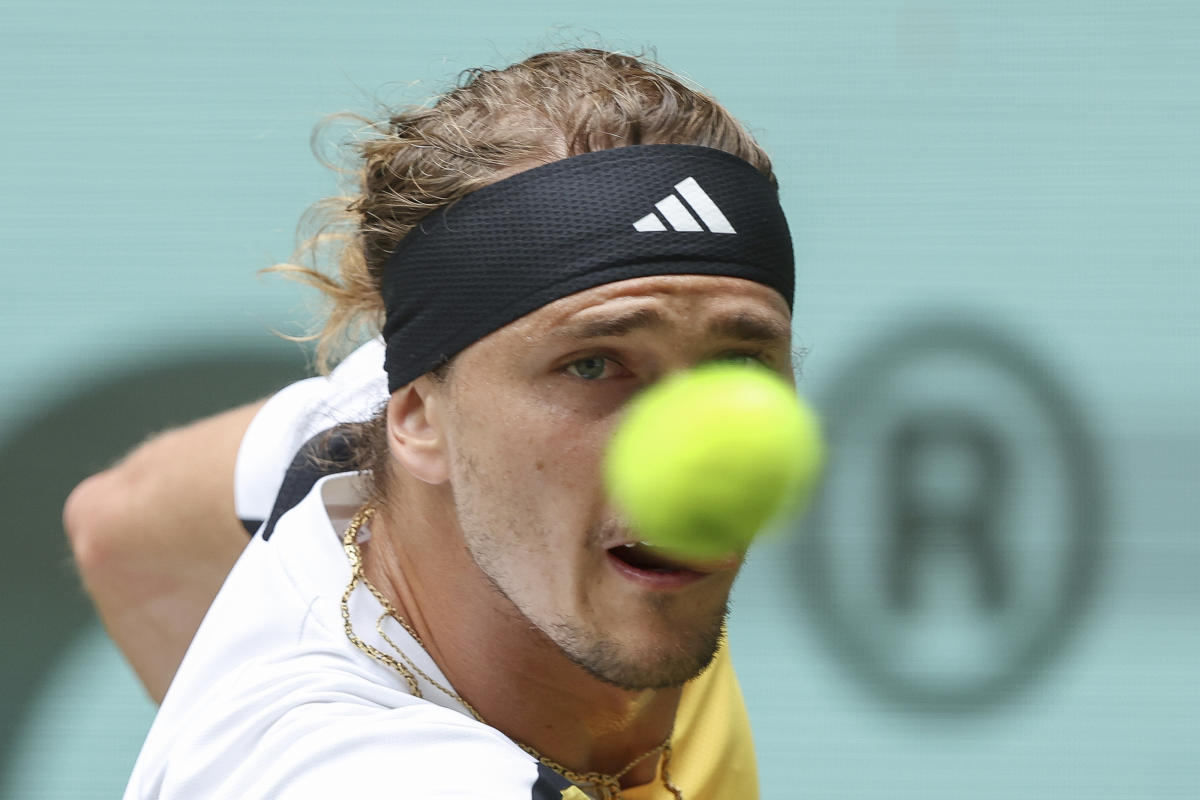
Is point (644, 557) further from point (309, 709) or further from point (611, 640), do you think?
point (309, 709)

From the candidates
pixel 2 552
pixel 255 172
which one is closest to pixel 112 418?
pixel 2 552

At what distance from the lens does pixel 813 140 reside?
8.11 feet

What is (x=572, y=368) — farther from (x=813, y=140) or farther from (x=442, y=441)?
(x=813, y=140)

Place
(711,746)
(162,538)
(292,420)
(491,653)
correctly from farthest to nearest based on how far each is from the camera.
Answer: (162,538) < (292,420) < (711,746) < (491,653)

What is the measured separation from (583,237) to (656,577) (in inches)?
12.4

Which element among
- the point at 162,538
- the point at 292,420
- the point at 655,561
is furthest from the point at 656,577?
the point at 162,538

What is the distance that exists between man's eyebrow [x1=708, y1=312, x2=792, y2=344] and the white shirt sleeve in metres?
0.59

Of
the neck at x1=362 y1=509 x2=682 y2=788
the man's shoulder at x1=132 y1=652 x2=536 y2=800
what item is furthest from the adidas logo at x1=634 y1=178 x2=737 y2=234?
the man's shoulder at x1=132 y1=652 x2=536 y2=800

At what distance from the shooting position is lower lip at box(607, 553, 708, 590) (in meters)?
1.10

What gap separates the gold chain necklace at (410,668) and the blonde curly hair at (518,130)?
12.3 inches

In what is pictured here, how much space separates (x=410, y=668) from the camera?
119 centimetres

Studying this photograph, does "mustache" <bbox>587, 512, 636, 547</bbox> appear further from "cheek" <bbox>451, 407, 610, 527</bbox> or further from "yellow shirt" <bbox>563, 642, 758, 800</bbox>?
"yellow shirt" <bbox>563, 642, 758, 800</bbox>

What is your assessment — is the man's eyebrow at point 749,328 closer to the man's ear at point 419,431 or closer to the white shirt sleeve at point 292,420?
the man's ear at point 419,431

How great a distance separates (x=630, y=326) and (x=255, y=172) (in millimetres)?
1545
